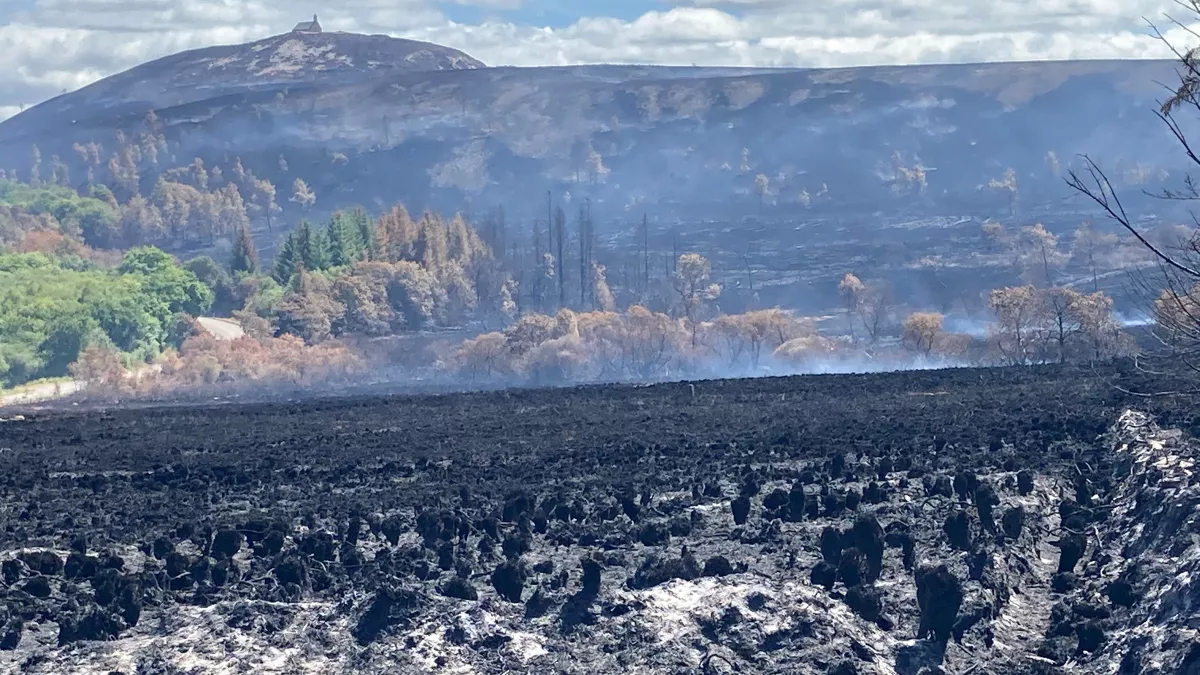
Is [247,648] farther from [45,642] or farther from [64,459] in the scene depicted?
[64,459]

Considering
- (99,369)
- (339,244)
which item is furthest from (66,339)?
(339,244)

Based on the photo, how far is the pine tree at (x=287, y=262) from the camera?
157750mm

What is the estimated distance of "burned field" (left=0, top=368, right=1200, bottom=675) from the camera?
3012 cm

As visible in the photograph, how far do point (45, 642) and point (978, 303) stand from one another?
138 metres

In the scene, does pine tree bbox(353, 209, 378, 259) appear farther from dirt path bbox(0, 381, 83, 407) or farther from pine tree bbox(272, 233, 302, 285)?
dirt path bbox(0, 381, 83, 407)

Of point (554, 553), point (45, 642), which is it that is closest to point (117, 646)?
point (45, 642)

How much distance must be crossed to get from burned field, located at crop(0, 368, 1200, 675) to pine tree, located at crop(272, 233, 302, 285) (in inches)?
4110

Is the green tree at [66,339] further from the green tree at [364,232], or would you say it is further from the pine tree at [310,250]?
the green tree at [364,232]

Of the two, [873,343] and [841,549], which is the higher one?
[841,549]

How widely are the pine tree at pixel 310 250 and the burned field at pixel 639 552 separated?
105269mm

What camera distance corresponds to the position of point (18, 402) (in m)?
109

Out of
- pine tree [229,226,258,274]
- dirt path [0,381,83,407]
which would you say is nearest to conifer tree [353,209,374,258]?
pine tree [229,226,258,274]

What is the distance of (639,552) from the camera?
35.7 m

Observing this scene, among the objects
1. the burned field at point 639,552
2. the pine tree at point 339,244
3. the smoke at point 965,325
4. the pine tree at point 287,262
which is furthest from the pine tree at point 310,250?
the burned field at point 639,552
